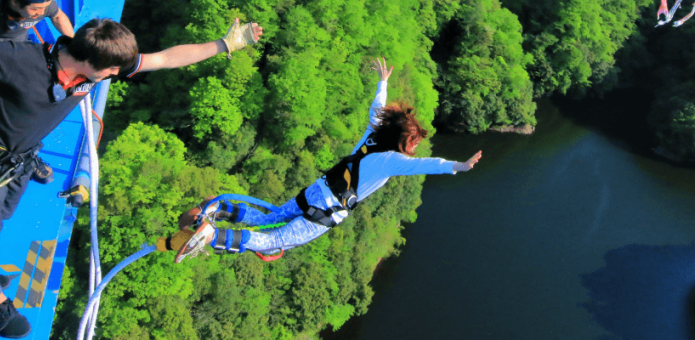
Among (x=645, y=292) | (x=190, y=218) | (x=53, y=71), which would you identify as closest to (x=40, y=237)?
(x=190, y=218)

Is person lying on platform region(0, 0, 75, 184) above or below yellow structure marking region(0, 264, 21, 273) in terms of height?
above

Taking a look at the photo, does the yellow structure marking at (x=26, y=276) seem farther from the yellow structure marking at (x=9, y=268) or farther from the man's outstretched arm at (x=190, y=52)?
the man's outstretched arm at (x=190, y=52)

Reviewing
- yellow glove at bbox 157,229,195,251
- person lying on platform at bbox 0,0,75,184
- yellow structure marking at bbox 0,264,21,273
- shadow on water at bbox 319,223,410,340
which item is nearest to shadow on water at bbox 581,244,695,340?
shadow on water at bbox 319,223,410,340

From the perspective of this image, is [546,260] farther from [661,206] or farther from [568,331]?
[661,206]

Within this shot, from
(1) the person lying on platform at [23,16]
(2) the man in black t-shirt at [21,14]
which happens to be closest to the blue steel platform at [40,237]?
(1) the person lying on platform at [23,16]

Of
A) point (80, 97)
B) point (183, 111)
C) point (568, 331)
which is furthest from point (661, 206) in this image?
point (80, 97)

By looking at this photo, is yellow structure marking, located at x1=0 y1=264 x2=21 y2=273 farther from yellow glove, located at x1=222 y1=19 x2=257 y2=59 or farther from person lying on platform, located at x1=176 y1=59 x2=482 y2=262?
yellow glove, located at x1=222 y1=19 x2=257 y2=59
